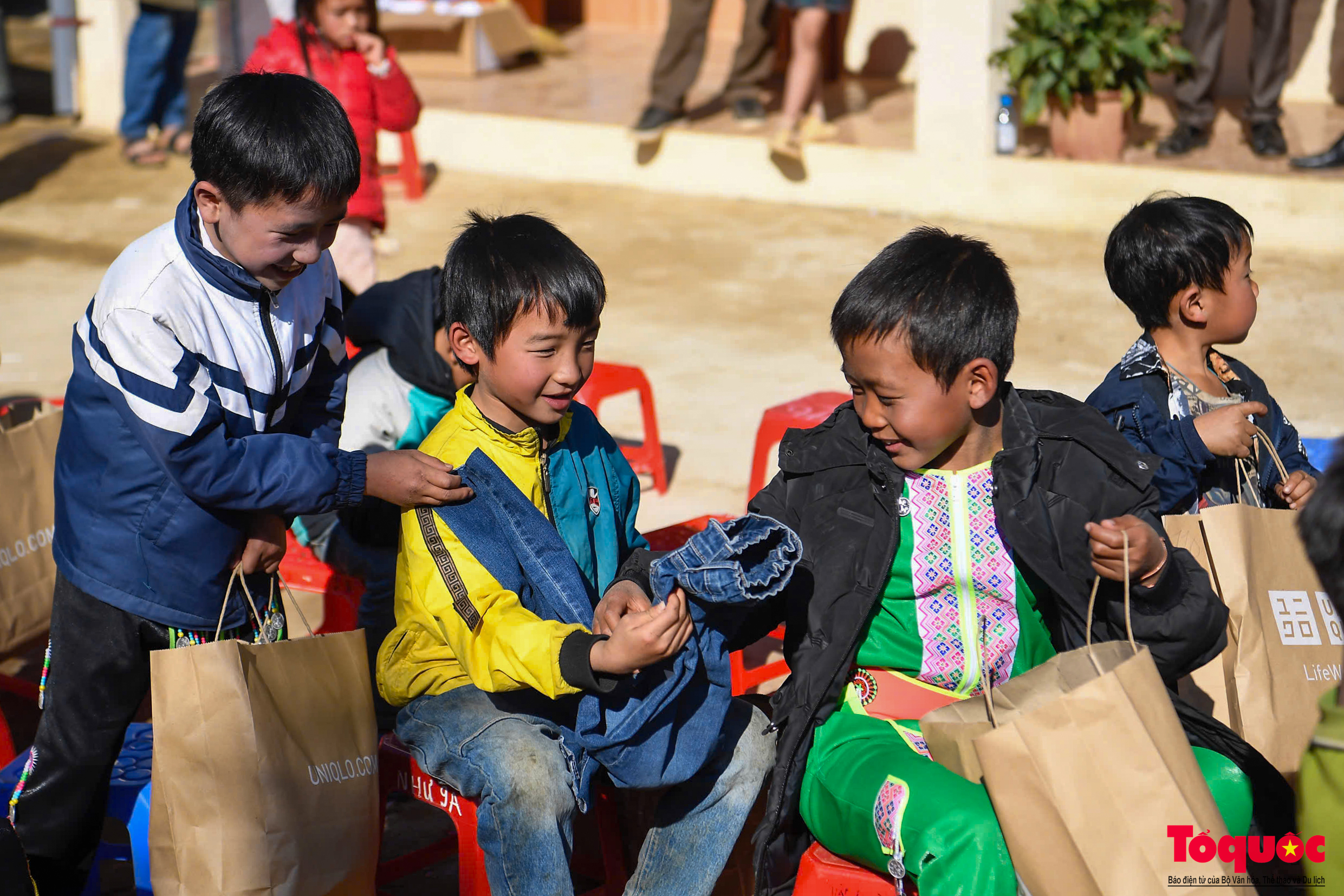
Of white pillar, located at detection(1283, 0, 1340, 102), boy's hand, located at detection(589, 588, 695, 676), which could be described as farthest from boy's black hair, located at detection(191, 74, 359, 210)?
white pillar, located at detection(1283, 0, 1340, 102)

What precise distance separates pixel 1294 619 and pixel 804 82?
586cm

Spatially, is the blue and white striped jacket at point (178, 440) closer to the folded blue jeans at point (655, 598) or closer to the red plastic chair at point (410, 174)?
the folded blue jeans at point (655, 598)

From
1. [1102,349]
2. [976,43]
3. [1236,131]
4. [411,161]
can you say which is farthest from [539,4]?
[1102,349]

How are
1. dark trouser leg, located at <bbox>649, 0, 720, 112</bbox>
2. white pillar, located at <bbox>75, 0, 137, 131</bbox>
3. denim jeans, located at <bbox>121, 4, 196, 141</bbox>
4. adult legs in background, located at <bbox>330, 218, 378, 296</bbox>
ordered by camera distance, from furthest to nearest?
1. white pillar, located at <bbox>75, 0, 137, 131</bbox>
2. denim jeans, located at <bbox>121, 4, 196, 141</bbox>
3. dark trouser leg, located at <bbox>649, 0, 720, 112</bbox>
4. adult legs in background, located at <bbox>330, 218, 378, 296</bbox>

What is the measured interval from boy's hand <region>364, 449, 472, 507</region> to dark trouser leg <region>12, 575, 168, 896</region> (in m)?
0.49

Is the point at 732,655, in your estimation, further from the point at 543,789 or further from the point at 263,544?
the point at 263,544

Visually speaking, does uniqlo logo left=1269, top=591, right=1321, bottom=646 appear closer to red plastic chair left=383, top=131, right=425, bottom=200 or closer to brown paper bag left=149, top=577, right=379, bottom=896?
brown paper bag left=149, top=577, right=379, bottom=896

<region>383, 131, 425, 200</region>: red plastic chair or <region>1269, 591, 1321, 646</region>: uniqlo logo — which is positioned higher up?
<region>1269, 591, 1321, 646</region>: uniqlo logo

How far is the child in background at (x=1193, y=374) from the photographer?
113 inches

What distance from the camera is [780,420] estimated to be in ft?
12.9

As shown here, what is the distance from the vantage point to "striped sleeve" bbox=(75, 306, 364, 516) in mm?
2252

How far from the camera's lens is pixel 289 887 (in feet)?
7.33

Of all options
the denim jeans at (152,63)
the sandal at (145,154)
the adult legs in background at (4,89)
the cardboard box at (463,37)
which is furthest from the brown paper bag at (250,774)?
the adult legs in background at (4,89)

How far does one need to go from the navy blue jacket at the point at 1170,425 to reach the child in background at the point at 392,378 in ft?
4.78
